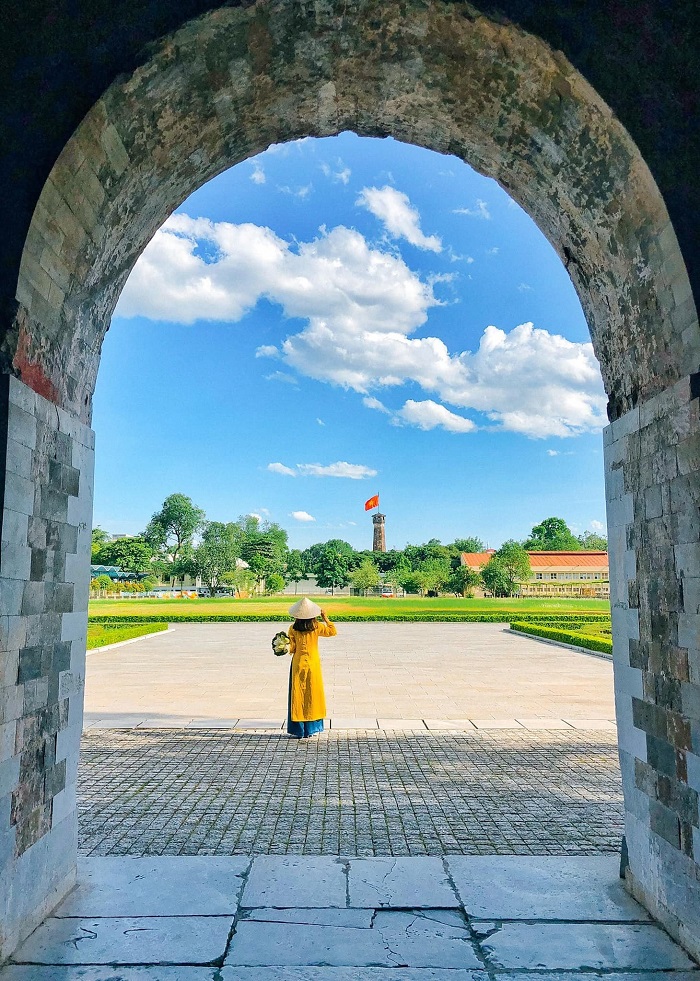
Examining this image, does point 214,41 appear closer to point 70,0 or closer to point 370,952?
point 70,0

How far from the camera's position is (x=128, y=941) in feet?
12.0

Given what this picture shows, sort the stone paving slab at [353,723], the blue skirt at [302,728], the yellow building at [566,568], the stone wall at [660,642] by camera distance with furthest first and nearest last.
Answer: the yellow building at [566,568] < the stone paving slab at [353,723] < the blue skirt at [302,728] < the stone wall at [660,642]

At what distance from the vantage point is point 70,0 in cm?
369

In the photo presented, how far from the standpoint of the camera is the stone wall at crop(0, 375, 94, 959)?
3504 mm

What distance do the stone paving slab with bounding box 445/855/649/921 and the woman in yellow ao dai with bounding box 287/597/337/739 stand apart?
3.59 metres

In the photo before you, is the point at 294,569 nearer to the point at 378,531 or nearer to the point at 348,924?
the point at 378,531

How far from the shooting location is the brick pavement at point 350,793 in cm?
509

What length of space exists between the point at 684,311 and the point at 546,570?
245ft

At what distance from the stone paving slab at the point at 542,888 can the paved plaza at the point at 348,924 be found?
1 centimetres

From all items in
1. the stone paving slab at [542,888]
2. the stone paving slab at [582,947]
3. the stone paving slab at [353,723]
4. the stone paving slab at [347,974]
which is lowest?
the stone paving slab at [353,723]

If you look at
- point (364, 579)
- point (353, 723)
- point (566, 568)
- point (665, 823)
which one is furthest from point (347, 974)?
point (566, 568)

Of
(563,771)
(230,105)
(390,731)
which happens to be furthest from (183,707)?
(230,105)

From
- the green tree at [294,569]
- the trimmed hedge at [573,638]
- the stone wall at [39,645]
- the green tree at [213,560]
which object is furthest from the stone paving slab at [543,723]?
the green tree at [294,569]

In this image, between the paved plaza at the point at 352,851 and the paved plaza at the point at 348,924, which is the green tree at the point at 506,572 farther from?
the paved plaza at the point at 348,924
